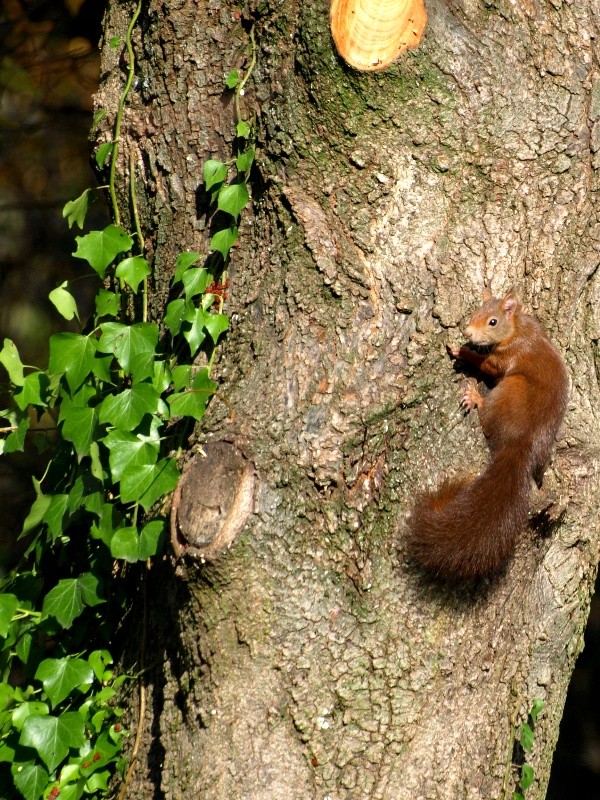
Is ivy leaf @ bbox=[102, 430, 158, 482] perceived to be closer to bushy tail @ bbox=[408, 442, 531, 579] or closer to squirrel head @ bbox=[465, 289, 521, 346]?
bushy tail @ bbox=[408, 442, 531, 579]

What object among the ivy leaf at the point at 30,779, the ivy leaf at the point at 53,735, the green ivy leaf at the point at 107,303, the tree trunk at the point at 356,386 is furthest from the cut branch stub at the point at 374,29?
the ivy leaf at the point at 30,779

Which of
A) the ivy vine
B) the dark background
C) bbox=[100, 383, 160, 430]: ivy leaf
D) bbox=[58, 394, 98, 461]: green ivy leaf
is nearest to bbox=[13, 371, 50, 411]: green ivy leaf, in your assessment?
the ivy vine

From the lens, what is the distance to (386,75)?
1733 mm

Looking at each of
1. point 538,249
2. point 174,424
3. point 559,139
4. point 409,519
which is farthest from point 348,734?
point 559,139

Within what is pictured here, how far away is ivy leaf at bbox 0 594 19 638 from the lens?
196 cm

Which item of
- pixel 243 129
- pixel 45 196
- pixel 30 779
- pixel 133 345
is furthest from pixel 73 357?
pixel 45 196

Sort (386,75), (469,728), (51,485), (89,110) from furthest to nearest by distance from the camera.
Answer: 1. (89,110)
2. (51,485)
3. (469,728)
4. (386,75)

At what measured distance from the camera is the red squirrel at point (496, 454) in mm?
1790

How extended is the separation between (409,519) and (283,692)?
41 cm

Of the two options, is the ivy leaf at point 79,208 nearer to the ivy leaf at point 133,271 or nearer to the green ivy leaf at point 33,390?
the ivy leaf at point 133,271

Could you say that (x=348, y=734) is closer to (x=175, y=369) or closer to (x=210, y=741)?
(x=210, y=741)

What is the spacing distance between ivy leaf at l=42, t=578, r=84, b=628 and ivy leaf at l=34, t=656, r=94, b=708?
0.09 metres

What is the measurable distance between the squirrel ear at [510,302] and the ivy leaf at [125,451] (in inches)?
30.8

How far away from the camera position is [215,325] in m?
1.88
